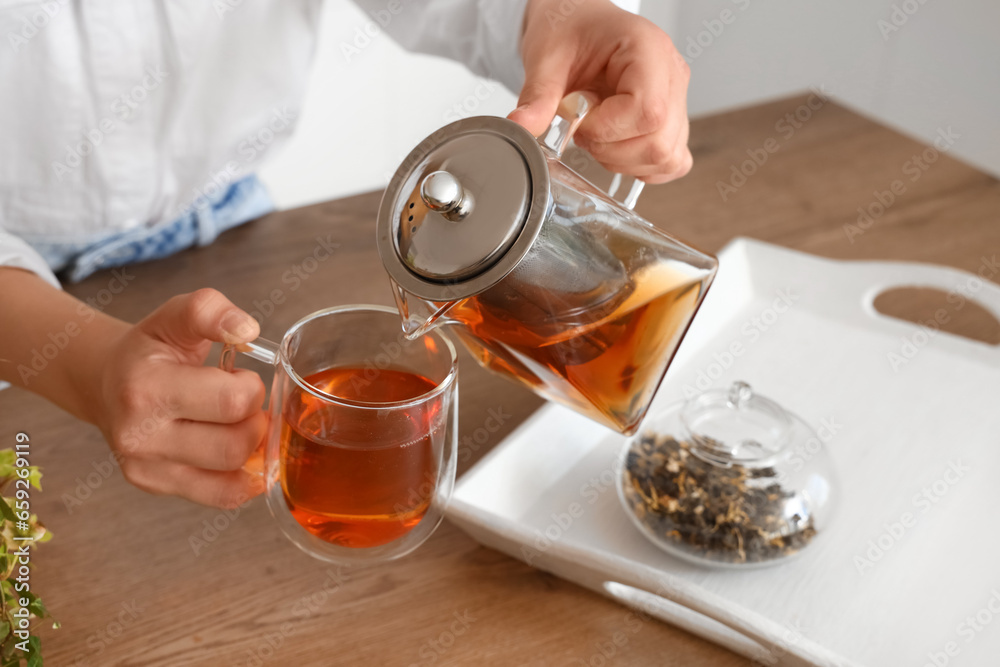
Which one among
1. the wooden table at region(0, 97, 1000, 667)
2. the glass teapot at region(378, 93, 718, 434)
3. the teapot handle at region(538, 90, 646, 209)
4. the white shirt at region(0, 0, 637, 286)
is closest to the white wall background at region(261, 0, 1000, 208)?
the white shirt at region(0, 0, 637, 286)

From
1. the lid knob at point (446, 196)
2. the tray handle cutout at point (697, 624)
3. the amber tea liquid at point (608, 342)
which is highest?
the lid knob at point (446, 196)

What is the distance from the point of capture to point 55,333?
614 millimetres

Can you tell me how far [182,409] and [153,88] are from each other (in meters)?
0.52

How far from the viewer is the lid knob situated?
389 mm

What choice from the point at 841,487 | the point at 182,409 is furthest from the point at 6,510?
the point at 841,487

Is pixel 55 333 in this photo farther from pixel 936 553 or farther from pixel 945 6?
pixel 945 6
